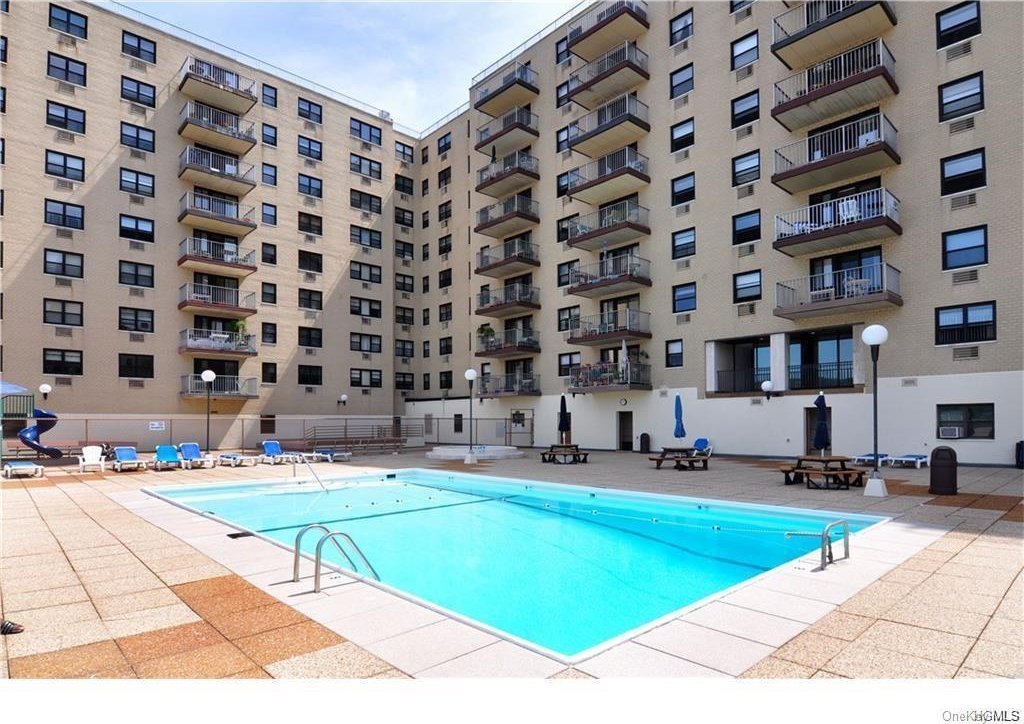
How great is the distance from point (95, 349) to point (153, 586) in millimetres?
30781

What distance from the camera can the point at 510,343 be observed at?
37.9 m

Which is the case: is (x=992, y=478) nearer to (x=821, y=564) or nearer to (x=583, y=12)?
(x=821, y=564)

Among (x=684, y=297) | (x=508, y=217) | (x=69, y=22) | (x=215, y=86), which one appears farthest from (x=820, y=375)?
(x=69, y=22)

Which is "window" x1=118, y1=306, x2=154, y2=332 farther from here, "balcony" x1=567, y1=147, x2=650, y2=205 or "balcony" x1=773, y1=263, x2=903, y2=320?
"balcony" x1=773, y1=263, x2=903, y2=320

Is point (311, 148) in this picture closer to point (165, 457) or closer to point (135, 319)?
point (135, 319)

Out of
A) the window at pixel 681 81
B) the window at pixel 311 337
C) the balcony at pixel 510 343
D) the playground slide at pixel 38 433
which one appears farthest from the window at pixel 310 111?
the playground slide at pixel 38 433

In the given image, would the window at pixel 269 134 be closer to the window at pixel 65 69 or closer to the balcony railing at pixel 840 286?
the window at pixel 65 69

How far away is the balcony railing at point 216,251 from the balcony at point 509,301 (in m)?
14.7

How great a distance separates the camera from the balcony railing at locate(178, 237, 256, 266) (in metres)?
33.9

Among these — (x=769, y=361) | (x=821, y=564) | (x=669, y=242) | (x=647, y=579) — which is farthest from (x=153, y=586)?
(x=669, y=242)

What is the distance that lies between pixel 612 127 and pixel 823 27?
1071 centimetres

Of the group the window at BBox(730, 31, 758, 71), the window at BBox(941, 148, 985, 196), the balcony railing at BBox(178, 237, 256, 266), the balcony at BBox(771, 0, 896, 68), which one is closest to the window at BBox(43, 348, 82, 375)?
the balcony railing at BBox(178, 237, 256, 266)

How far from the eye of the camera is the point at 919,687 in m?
4.13

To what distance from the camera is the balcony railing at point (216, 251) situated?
111 feet
